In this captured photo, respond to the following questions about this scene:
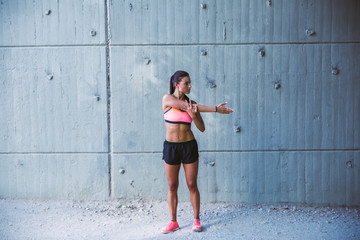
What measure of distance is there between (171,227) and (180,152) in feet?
2.95

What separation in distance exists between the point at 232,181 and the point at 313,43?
218 centimetres

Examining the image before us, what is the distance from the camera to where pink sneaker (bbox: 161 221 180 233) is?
3.87 m

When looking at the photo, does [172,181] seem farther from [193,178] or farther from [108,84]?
[108,84]

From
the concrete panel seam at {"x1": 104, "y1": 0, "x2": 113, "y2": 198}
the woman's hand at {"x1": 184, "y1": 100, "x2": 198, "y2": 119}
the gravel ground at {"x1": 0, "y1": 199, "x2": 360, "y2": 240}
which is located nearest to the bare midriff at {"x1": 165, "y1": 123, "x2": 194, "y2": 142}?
the woman's hand at {"x1": 184, "y1": 100, "x2": 198, "y2": 119}

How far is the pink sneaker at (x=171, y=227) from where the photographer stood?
3.87m

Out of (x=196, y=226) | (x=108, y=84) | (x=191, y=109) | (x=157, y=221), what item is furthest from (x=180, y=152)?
(x=108, y=84)

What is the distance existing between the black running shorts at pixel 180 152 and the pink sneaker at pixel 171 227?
0.74 metres

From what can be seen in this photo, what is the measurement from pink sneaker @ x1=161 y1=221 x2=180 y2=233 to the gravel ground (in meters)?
0.05

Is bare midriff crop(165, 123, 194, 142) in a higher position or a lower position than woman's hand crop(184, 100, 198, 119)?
lower

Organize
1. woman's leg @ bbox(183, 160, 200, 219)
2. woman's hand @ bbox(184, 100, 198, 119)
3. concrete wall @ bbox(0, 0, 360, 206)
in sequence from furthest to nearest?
concrete wall @ bbox(0, 0, 360, 206)
woman's leg @ bbox(183, 160, 200, 219)
woman's hand @ bbox(184, 100, 198, 119)

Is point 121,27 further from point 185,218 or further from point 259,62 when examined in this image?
point 185,218

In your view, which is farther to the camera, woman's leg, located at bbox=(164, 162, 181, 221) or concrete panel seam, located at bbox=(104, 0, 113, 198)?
concrete panel seam, located at bbox=(104, 0, 113, 198)

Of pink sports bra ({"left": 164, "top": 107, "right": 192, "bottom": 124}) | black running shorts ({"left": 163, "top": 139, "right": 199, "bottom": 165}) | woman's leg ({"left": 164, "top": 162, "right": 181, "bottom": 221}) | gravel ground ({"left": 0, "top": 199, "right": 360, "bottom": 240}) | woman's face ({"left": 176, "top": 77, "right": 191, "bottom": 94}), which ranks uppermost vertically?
woman's face ({"left": 176, "top": 77, "right": 191, "bottom": 94})

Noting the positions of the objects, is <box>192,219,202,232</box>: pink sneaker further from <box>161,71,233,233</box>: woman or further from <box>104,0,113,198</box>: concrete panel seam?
<box>104,0,113,198</box>: concrete panel seam
